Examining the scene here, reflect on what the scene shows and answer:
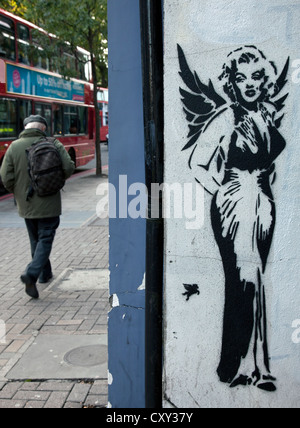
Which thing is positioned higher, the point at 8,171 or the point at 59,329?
the point at 8,171

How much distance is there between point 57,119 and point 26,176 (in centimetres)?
1193

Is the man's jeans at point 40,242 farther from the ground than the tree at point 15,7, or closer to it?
closer to it

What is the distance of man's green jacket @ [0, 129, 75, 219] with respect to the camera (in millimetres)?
5562

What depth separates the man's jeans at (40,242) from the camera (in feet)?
17.8

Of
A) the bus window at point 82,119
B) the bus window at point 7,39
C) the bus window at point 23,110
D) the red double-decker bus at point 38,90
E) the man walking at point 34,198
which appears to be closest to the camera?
the man walking at point 34,198

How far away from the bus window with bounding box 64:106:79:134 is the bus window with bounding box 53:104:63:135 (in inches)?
15.8

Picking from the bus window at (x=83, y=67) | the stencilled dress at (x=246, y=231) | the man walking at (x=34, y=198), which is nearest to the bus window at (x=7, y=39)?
the bus window at (x=83, y=67)

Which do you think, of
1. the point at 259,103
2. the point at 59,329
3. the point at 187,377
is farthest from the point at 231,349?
the point at 59,329

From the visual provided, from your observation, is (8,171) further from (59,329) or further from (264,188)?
(264,188)

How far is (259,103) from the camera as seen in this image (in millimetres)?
2490

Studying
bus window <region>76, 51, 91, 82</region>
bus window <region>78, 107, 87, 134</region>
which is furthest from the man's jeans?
bus window <region>78, 107, 87, 134</region>

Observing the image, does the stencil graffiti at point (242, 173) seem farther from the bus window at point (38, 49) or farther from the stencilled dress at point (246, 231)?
the bus window at point (38, 49)

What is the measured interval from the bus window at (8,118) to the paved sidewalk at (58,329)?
5.53 meters
